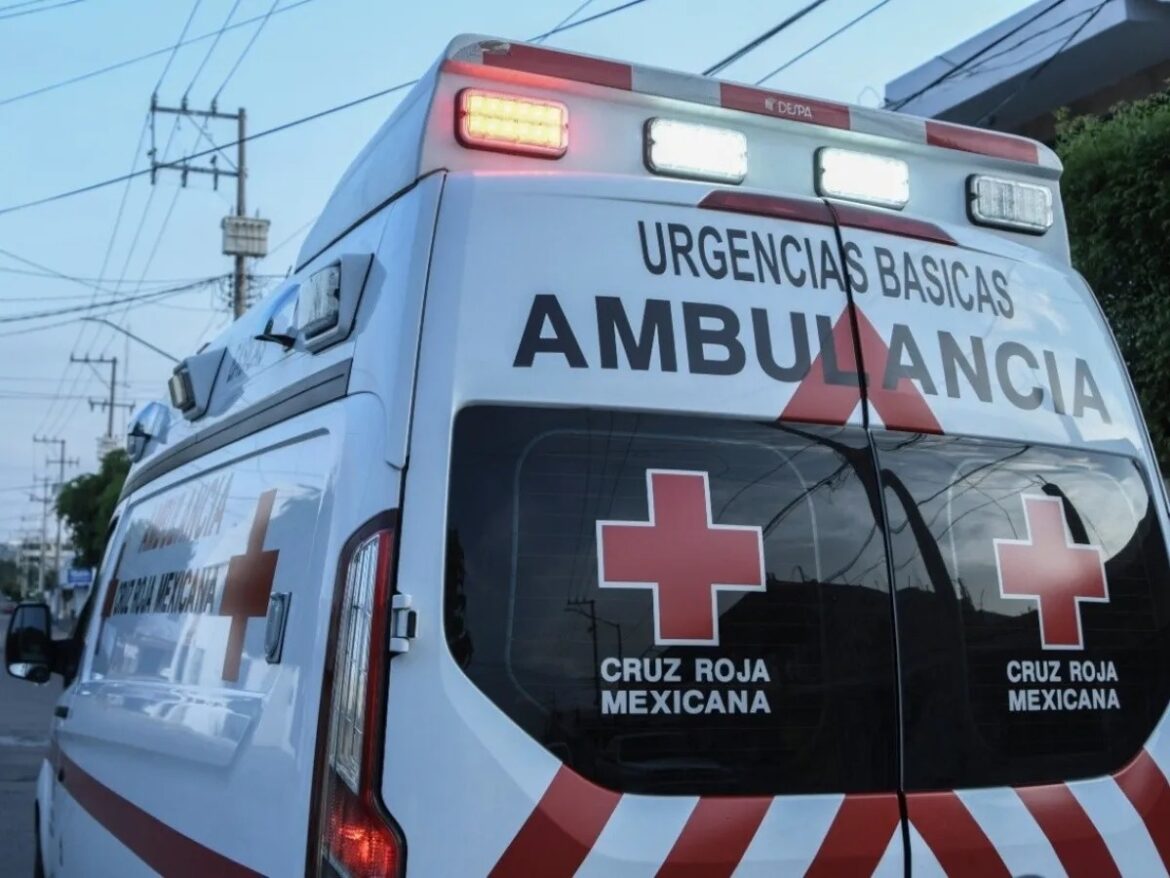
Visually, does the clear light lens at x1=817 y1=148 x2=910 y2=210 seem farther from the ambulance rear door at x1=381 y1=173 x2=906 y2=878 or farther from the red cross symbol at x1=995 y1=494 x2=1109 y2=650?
the red cross symbol at x1=995 y1=494 x2=1109 y2=650

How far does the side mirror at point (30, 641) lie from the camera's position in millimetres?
5109


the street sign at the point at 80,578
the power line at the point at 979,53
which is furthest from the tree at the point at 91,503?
the power line at the point at 979,53

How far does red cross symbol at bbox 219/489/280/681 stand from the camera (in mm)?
2992

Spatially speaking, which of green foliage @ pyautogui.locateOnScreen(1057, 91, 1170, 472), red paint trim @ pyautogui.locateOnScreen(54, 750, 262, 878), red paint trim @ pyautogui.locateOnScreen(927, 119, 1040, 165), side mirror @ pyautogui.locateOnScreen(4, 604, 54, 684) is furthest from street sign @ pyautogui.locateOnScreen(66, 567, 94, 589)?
red paint trim @ pyautogui.locateOnScreen(927, 119, 1040, 165)

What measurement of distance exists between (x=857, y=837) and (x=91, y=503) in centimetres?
5472

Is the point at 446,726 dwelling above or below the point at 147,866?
above

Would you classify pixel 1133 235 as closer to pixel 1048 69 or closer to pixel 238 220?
pixel 1048 69

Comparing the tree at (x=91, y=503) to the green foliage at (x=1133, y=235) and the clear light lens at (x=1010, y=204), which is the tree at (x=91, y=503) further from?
the clear light lens at (x=1010, y=204)

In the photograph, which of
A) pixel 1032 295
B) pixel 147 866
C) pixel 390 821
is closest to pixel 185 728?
pixel 147 866

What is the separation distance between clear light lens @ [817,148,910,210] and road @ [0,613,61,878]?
694 cm

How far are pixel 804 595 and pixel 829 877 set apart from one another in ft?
1.70

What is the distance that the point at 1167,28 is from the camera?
16.8 m

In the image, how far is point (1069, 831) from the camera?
2816 millimetres

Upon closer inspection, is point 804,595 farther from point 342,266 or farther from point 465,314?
point 342,266
